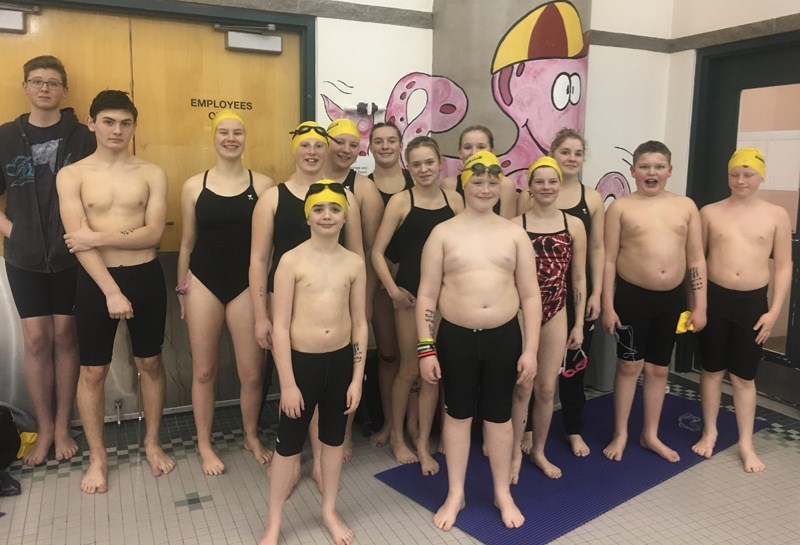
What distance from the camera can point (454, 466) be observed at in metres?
2.94

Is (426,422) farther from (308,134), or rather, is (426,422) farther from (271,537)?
(308,134)

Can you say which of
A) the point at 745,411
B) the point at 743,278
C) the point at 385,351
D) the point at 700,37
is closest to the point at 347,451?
the point at 385,351

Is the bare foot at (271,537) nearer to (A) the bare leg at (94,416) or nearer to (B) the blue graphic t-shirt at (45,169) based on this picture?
(A) the bare leg at (94,416)

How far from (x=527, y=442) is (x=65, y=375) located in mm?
2691

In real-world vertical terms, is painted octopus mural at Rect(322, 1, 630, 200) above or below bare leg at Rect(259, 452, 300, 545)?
above

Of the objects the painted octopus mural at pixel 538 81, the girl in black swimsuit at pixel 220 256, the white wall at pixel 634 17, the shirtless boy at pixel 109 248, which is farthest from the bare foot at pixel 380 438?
the white wall at pixel 634 17

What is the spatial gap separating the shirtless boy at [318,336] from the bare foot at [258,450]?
2.59 feet

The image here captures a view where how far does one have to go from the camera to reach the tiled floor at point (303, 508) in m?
2.83

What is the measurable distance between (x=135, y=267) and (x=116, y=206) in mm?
321

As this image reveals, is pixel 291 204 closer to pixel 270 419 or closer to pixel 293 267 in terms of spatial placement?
pixel 293 267

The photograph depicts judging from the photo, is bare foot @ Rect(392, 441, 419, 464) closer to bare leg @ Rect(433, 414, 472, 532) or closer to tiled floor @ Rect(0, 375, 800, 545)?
tiled floor @ Rect(0, 375, 800, 545)

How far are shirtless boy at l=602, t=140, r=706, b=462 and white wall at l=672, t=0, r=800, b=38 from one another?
1.85 meters

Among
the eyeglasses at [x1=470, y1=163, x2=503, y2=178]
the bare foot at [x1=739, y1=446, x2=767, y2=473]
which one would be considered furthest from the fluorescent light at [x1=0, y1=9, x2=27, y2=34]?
the bare foot at [x1=739, y1=446, x2=767, y2=473]

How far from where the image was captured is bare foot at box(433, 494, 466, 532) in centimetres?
288
